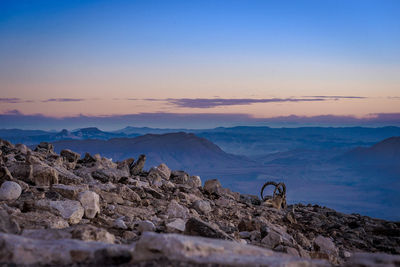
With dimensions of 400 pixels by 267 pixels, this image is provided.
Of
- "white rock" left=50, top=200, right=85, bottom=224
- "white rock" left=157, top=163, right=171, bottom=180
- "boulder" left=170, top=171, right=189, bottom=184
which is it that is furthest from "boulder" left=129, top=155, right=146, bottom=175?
"white rock" left=50, top=200, right=85, bottom=224

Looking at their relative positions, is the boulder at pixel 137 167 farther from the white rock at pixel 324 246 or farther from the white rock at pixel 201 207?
the white rock at pixel 324 246

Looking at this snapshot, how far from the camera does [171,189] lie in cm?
1378

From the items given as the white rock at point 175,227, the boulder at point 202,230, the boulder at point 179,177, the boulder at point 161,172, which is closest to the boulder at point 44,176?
the white rock at point 175,227

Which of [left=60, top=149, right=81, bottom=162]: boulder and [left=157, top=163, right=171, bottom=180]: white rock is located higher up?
[left=60, top=149, right=81, bottom=162]: boulder

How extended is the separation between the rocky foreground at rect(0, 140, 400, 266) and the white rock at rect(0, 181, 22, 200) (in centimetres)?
2

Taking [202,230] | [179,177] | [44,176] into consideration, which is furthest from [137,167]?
[202,230]

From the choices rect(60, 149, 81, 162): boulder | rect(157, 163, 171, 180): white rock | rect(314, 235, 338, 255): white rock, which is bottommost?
rect(314, 235, 338, 255): white rock

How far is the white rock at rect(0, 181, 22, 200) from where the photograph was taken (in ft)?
25.3

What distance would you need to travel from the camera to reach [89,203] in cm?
777

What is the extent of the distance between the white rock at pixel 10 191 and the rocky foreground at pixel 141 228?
2 centimetres

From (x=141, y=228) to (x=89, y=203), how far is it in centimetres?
143

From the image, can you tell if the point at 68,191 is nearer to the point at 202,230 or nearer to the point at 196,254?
the point at 202,230

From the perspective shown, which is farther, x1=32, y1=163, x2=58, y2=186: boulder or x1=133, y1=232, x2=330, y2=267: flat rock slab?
x1=32, y1=163, x2=58, y2=186: boulder

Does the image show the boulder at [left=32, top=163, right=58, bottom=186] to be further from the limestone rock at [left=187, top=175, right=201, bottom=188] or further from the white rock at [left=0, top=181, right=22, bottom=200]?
the limestone rock at [left=187, top=175, right=201, bottom=188]
